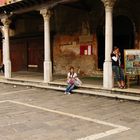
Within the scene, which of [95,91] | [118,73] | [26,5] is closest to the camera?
[118,73]

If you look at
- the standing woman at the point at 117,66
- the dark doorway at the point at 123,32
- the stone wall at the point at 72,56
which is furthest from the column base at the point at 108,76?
the stone wall at the point at 72,56

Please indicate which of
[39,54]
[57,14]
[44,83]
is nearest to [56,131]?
[44,83]

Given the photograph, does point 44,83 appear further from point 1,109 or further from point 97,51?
point 1,109

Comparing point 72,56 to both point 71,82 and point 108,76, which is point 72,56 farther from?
point 108,76

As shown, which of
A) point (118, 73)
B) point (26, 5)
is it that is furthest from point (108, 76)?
point (26, 5)

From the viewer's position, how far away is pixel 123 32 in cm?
1551

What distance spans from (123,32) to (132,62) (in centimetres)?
417

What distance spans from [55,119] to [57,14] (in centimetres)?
1161

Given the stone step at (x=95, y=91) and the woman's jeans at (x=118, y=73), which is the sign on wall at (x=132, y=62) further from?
the stone step at (x=95, y=91)

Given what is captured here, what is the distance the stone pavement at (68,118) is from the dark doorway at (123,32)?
462 cm

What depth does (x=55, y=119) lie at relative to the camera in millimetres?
8336

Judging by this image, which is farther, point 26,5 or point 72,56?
point 72,56

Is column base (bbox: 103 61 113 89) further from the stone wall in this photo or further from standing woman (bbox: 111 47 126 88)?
the stone wall

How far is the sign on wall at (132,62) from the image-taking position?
1159 centimetres
